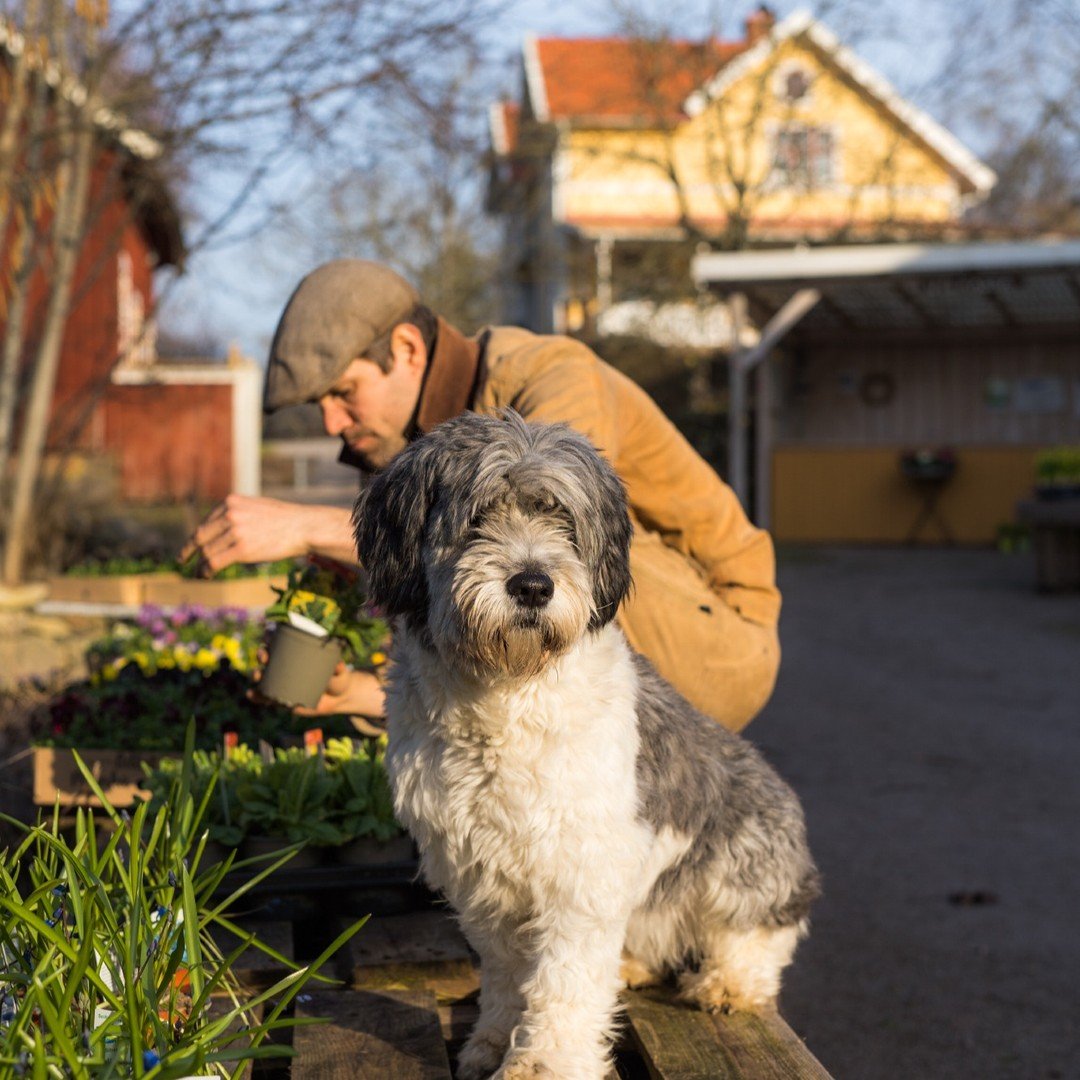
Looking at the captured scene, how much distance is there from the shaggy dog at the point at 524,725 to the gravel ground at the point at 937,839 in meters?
1.42

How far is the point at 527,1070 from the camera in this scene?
2426 mm

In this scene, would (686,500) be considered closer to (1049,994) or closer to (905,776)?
(1049,994)

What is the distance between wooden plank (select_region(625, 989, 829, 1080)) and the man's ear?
1.82 meters

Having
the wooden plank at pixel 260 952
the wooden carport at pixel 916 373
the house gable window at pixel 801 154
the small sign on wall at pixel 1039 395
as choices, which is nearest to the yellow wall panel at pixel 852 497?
the wooden carport at pixel 916 373

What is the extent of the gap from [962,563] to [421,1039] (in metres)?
17.1

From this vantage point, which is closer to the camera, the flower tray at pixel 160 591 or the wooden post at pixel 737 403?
the flower tray at pixel 160 591

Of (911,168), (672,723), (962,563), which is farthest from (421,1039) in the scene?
(911,168)

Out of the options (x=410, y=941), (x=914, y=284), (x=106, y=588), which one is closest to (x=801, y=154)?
(x=914, y=284)

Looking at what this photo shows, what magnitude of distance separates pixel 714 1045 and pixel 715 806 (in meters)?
0.48

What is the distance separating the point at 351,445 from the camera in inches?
157

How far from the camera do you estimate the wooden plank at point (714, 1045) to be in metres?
2.54

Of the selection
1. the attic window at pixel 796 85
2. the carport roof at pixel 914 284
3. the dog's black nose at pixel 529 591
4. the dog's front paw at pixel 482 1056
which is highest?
the attic window at pixel 796 85

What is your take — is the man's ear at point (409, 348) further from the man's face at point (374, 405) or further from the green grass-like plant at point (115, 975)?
the green grass-like plant at point (115, 975)

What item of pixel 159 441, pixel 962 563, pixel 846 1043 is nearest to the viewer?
pixel 846 1043
